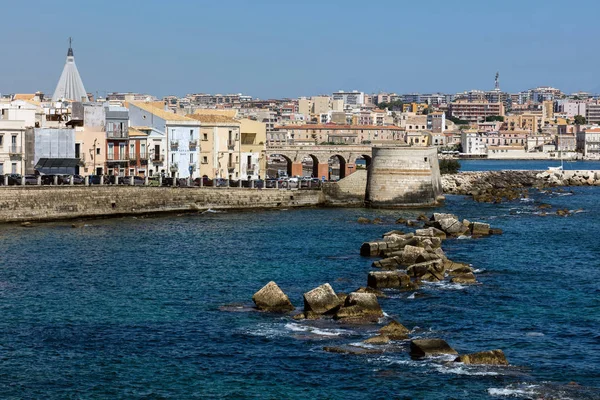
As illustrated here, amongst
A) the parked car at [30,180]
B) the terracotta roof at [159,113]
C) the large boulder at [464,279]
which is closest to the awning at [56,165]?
the parked car at [30,180]

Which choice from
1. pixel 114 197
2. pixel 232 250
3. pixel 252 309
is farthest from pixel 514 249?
pixel 114 197

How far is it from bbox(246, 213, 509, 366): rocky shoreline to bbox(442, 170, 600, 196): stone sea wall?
2119 inches

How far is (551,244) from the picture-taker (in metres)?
56.9

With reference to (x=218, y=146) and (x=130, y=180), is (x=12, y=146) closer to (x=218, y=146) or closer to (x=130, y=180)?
(x=130, y=180)

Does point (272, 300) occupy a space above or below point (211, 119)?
below

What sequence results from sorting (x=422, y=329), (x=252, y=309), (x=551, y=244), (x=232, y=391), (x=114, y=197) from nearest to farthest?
(x=232, y=391), (x=422, y=329), (x=252, y=309), (x=551, y=244), (x=114, y=197)

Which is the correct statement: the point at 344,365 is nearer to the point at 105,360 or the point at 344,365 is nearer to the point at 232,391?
the point at 232,391

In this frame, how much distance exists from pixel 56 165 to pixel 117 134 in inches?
264

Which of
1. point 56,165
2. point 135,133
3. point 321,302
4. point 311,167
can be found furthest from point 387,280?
point 311,167

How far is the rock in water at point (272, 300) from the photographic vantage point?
1427 inches

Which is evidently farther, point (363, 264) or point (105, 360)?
point (363, 264)

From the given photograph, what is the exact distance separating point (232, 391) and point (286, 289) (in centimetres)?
1415

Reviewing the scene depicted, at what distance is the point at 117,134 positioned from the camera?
74625mm

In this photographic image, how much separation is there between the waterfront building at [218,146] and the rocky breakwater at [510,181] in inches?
997
